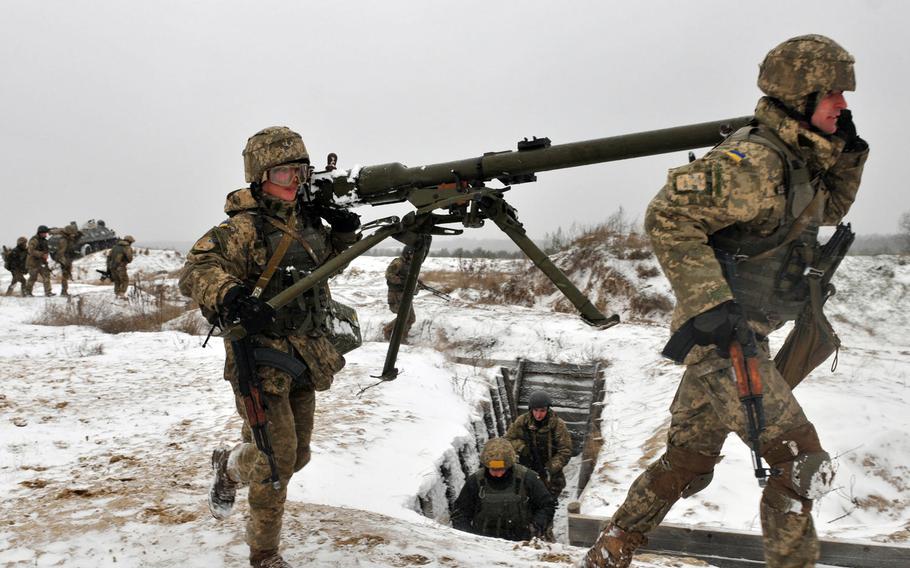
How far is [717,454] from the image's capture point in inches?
107

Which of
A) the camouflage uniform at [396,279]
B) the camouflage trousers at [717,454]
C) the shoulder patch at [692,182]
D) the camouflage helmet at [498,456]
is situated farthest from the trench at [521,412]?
the shoulder patch at [692,182]

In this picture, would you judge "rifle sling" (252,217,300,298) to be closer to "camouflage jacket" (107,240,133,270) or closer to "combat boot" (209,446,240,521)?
"combat boot" (209,446,240,521)

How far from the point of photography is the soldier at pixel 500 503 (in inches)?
229

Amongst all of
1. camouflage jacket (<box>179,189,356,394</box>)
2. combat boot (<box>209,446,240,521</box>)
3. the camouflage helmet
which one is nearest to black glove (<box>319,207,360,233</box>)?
camouflage jacket (<box>179,189,356,394</box>)

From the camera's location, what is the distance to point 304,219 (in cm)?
336

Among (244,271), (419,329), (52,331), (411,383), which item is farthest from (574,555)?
(52,331)

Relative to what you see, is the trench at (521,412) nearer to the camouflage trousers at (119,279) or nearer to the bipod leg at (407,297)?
the bipod leg at (407,297)

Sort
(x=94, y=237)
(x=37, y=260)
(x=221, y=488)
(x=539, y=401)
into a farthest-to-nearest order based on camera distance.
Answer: (x=94, y=237) < (x=37, y=260) < (x=539, y=401) < (x=221, y=488)

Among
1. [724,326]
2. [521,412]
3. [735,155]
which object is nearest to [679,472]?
[724,326]

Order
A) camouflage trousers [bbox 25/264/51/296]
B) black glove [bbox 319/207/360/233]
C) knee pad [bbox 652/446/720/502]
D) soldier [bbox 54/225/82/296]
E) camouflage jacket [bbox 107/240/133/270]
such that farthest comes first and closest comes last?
soldier [bbox 54/225/82/296] → camouflage trousers [bbox 25/264/51/296] → camouflage jacket [bbox 107/240/133/270] → black glove [bbox 319/207/360/233] → knee pad [bbox 652/446/720/502]

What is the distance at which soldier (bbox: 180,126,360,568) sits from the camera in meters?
2.95

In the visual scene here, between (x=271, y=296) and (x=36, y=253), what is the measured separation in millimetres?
16140

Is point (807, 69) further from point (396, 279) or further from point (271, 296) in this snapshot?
point (396, 279)

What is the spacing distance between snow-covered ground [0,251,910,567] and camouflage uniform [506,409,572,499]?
56 cm
